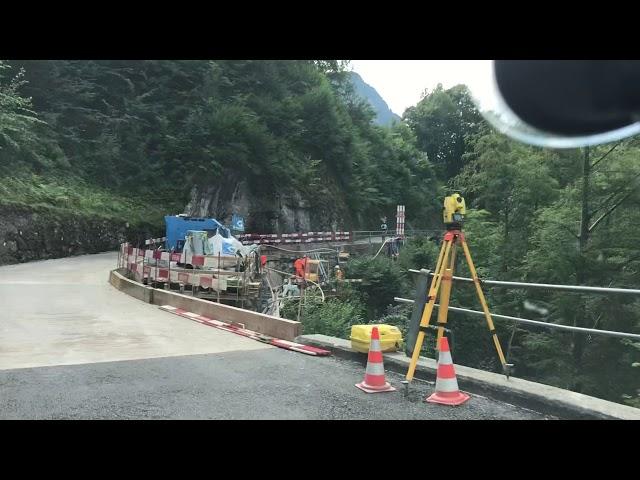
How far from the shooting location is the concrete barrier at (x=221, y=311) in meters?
8.52

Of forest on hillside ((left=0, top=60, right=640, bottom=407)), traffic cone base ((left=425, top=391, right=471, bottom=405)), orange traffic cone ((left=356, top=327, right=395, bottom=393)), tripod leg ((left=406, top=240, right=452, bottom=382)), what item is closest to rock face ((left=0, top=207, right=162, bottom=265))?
forest on hillside ((left=0, top=60, right=640, bottom=407))

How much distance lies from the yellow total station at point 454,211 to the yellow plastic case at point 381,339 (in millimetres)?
1736

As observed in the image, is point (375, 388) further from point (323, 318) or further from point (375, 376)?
point (323, 318)

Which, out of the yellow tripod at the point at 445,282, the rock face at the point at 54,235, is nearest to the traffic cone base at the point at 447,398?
the yellow tripod at the point at 445,282

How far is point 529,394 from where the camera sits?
15.5 feet

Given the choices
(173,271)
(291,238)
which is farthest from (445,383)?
(291,238)

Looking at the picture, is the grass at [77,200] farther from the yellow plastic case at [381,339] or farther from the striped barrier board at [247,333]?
the yellow plastic case at [381,339]

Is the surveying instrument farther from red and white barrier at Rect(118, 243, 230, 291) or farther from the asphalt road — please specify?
red and white barrier at Rect(118, 243, 230, 291)

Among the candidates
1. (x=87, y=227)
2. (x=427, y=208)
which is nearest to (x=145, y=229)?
(x=87, y=227)

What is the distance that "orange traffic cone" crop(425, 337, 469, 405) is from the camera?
4867 mm

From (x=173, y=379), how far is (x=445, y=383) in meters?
2.86

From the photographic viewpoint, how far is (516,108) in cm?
663

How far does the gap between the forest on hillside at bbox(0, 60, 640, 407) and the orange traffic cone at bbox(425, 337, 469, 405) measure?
240 inches
